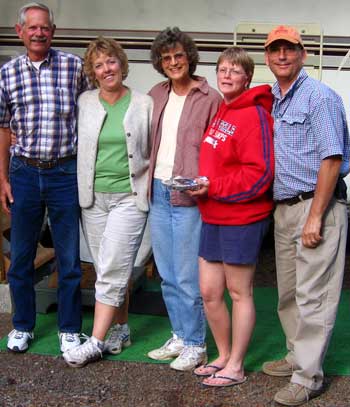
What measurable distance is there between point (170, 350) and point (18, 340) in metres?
0.87

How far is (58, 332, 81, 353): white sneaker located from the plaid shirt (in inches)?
39.8

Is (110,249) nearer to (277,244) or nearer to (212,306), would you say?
(212,306)

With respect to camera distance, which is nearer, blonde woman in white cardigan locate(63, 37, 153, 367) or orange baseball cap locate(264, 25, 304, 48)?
orange baseball cap locate(264, 25, 304, 48)

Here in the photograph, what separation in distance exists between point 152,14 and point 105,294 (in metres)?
2.57

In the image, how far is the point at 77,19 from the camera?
18.3ft

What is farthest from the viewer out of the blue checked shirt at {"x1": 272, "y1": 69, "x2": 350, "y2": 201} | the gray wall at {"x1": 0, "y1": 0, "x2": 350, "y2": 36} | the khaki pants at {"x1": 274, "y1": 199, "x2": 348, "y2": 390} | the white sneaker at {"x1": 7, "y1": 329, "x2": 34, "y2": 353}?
the gray wall at {"x1": 0, "y1": 0, "x2": 350, "y2": 36}

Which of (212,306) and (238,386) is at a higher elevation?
(212,306)

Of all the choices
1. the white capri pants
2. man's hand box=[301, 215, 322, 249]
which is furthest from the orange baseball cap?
the white capri pants

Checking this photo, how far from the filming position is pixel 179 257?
3666 millimetres

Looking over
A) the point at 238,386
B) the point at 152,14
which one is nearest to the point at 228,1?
the point at 152,14

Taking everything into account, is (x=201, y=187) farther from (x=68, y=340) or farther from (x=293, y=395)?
(x=68, y=340)

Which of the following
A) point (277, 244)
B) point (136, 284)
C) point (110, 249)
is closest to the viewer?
point (277, 244)

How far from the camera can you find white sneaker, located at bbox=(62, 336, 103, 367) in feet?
12.5

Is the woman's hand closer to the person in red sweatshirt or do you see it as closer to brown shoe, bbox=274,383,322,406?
the person in red sweatshirt
